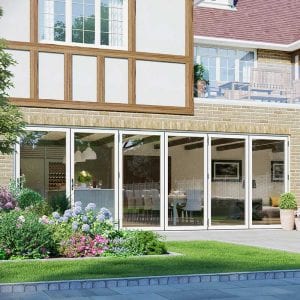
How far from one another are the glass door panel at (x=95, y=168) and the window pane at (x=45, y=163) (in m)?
0.36

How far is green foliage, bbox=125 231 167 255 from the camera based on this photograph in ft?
38.0

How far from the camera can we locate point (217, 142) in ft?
62.7

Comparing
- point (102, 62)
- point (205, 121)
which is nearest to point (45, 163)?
point (102, 62)

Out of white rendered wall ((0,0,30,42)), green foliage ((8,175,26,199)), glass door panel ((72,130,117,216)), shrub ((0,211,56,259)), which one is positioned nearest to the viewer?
shrub ((0,211,56,259))

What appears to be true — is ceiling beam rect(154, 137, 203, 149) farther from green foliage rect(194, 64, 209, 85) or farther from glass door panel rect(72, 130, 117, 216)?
green foliage rect(194, 64, 209, 85)

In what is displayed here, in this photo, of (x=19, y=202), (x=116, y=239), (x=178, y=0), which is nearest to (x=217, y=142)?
(x=178, y=0)

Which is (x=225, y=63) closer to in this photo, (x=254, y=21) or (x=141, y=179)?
(x=254, y=21)

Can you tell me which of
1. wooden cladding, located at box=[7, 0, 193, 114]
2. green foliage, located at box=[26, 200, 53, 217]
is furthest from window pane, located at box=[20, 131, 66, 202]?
green foliage, located at box=[26, 200, 53, 217]

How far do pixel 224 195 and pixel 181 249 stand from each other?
255 inches

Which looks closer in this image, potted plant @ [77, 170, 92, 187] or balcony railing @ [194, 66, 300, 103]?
potted plant @ [77, 170, 92, 187]

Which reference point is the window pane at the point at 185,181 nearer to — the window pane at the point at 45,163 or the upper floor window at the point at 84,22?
the window pane at the point at 45,163

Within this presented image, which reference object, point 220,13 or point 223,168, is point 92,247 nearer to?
point 223,168

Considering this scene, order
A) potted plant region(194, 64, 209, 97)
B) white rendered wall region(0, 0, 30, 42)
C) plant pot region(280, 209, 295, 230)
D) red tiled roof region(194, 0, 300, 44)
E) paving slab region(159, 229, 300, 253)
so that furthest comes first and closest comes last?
1. red tiled roof region(194, 0, 300, 44)
2. plant pot region(280, 209, 295, 230)
3. potted plant region(194, 64, 209, 97)
4. white rendered wall region(0, 0, 30, 42)
5. paving slab region(159, 229, 300, 253)

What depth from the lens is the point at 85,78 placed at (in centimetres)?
1739
